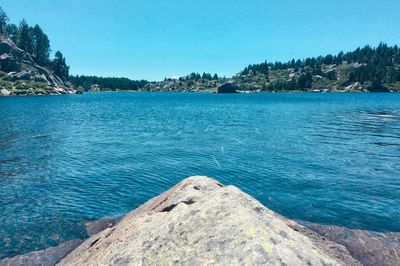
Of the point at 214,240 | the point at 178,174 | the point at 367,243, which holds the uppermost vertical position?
the point at 214,240

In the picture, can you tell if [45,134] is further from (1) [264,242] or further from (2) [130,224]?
(1) [264,242]

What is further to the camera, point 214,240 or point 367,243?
point 367,243

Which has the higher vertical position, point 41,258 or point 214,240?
point 214,240

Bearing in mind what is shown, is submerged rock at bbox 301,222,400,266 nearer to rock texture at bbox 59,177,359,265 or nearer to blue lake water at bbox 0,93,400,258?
blue lake water at bbox 0,93,400,258

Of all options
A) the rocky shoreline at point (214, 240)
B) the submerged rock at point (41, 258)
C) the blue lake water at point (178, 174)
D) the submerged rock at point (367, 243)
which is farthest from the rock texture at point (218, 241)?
the blue lake water at point (178, 174)

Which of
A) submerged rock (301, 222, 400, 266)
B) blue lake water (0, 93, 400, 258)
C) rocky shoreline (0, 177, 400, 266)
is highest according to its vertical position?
rocky shoreline (0, 177, 400, 266)

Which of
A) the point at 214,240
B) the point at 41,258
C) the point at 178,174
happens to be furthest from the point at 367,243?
the point at 178,174

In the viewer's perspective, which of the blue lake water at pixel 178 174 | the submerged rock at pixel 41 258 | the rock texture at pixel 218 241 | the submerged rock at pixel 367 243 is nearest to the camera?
the rock texture at pixel 218 241

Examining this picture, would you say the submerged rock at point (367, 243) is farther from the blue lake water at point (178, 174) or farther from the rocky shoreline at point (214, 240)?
the rocky shoreline at point (214, 240)

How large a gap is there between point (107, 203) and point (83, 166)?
485 inches

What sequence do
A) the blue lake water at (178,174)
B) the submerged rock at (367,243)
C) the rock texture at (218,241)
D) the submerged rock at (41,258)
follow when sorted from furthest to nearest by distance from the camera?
the blue lake water at (178,174)
the submerged rock at (41,258)
the submerged rock at (367,243)
the rock texture at (218,241)

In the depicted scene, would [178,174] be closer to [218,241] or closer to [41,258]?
[41,258]

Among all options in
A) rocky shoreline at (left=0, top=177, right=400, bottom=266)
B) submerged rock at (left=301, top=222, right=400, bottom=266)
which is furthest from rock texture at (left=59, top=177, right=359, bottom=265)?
submerged rock at (left=301, top=222, right=400, bottom=266)

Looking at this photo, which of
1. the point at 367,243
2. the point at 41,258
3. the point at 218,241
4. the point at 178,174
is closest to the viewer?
the point at 218,241
